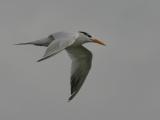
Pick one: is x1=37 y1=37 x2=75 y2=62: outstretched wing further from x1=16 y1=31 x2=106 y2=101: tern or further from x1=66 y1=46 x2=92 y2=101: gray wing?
x1=66 y1=46 x2=92 y2=101: gray wing

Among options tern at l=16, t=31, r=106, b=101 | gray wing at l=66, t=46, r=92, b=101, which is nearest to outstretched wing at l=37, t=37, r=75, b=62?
tern at l=16, t=31, r=106, b=101

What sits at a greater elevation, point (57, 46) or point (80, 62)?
point (57, 46)

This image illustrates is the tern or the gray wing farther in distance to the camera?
the gray wing

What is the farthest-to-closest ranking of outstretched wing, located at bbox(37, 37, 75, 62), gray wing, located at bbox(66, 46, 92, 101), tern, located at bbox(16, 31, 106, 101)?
gray wing, located at bbox(66, 46, 92, 101) < tern, located at bbox(16, 31, 106, 101) < outstretched wing, located at bbox(37, 37, 75, 62)

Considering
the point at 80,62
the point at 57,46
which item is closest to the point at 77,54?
the point at 80,62

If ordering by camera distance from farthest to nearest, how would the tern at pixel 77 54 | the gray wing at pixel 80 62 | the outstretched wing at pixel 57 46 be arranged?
the gray wing at pixel 80 62 → the tern at pixel 77 54 → the outstretched wing at pixel 57 46

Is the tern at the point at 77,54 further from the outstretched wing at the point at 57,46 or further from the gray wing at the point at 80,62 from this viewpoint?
the outstretched wing at the point at 57,46

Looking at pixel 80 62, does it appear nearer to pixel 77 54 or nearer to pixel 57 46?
pixel 77 54

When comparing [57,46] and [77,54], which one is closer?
[57,46]

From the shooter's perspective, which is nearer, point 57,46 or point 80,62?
point 57,46

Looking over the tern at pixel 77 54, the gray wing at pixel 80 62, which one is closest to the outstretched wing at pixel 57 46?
the tern at pixel 77 54

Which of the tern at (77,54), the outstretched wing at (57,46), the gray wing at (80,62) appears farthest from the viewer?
the gray wing at (80,62)

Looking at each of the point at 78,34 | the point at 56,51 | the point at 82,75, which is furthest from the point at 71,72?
the point at 56,51

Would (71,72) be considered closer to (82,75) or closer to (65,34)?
(82,75)
